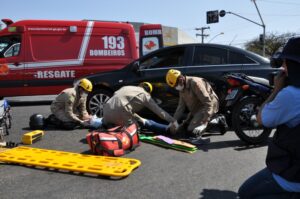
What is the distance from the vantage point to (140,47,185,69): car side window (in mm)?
6980

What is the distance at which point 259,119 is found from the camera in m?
2.52

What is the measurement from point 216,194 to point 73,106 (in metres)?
4.19

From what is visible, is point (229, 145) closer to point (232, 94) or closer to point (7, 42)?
point (232, 94)

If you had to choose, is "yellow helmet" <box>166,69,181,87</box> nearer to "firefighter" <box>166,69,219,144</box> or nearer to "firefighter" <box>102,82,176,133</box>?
"firefighter" <box>166,69,219,144</box>

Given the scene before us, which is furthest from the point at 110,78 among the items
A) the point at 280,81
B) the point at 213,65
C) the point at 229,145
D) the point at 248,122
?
the point at 280,81

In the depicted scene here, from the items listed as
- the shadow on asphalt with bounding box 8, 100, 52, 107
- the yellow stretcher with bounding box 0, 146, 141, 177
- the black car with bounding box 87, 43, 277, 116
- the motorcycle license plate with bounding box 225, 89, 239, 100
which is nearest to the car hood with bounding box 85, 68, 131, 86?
the black car with bounding box 87, 43, 277, 116

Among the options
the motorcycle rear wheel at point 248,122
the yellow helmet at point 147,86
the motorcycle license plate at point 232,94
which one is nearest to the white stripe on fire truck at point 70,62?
the yellow helmet at point 147,86

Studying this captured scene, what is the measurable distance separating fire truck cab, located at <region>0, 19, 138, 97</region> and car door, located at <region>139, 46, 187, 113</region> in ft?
12.3

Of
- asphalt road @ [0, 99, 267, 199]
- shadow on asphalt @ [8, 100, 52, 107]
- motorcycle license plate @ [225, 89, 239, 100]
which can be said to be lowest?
shadow on asphalt @ [8, 100, 52, 107]

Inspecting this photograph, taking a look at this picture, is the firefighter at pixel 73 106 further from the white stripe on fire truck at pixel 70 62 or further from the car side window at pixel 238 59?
the white stripe on fire truck at pixel 70 62

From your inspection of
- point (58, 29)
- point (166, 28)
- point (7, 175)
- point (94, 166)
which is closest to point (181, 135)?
point (94, 166)

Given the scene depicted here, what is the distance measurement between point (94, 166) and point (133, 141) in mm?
1103

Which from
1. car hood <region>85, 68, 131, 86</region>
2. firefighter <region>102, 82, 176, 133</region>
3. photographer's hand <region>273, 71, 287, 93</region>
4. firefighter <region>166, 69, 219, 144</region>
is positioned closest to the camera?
photographer's hand <region>273, 71, 287, 93</region>

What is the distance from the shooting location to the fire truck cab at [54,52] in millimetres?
10180
